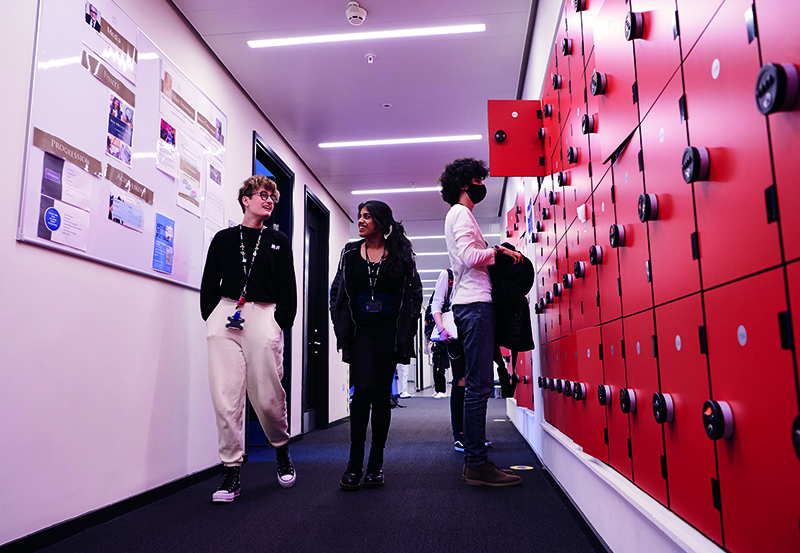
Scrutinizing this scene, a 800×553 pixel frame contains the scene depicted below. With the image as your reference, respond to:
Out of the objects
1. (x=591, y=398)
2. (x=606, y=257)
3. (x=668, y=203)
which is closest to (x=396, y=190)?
(x=591, y=398)

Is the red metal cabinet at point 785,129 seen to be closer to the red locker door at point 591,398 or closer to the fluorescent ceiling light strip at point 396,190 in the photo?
the red locker door at point 591,398

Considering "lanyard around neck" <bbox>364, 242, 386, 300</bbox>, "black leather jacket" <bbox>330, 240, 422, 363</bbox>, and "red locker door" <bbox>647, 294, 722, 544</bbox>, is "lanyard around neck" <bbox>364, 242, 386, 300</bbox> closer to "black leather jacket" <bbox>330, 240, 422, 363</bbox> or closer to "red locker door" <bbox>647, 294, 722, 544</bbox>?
"black leather jacket" <bbox>330, 240, 422, 363</bbox>

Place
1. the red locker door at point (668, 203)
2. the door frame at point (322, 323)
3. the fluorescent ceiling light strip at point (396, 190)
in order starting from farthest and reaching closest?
the fluorescent ceiling light strip at point (396, 190), the door frame at point (322, 323), the red locker door at point (668, 203)

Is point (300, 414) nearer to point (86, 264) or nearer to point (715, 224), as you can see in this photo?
point (86, 264)

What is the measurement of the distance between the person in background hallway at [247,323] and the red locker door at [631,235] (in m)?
1.68

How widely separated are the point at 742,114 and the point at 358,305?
1967 millimetres

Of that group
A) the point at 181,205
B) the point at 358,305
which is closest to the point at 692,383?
the point at 358,305

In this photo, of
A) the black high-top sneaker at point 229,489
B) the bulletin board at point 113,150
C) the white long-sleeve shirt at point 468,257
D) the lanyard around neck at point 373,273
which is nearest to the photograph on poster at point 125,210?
the bulletin board at point 113,150

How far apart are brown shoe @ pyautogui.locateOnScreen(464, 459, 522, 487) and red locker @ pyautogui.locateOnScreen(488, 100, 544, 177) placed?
4.75 feet

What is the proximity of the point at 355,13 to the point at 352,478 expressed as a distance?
2.37 meters

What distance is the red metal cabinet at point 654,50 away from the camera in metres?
1.09

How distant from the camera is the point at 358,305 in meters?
2.62

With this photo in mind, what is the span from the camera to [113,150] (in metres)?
2.38

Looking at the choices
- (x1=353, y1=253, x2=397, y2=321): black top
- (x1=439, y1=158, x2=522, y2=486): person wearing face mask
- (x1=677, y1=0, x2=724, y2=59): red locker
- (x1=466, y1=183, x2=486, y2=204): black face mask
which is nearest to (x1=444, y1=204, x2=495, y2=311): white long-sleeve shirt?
(x1=439, y1=158, x2=522, y2=486): person wearing face mask
